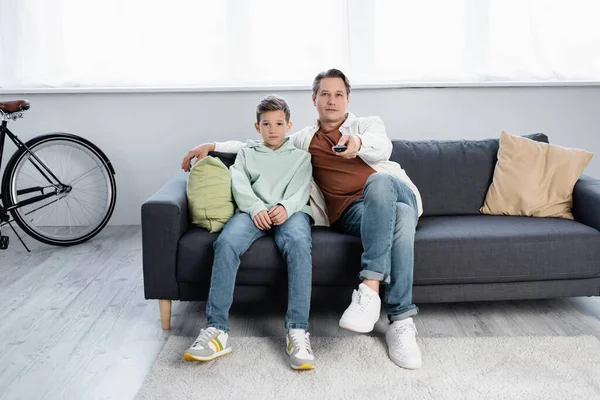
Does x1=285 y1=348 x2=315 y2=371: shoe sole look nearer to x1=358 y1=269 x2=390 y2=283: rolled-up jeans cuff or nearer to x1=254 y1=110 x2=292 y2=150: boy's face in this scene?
x1=358 y1=269 x2=390 y2=283: rolled-up jeans cuff

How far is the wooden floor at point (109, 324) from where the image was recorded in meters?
2.33

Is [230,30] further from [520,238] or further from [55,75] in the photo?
[520,238]

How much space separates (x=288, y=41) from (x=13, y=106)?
1.61m

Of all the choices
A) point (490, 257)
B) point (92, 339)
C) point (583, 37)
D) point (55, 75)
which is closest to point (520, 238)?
point (490, 257)

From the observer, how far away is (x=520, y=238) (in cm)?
266

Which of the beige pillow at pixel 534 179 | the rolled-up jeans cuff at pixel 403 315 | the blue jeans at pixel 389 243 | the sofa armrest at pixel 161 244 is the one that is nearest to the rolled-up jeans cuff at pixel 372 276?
the blue jeans at pixel 389 243

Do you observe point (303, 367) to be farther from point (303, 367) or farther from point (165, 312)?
point (165, 312)

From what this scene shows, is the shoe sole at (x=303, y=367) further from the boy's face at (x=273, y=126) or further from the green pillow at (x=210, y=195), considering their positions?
the boy's face at (x=273, y=126)

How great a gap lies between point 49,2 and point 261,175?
2.08 metres

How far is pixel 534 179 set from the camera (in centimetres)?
302

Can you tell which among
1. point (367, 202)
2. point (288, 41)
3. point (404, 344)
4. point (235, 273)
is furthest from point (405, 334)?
point (288, 41)

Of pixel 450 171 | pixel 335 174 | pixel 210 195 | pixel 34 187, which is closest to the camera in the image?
pixel 210 195

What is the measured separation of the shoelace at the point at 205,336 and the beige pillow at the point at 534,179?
1.39 metres

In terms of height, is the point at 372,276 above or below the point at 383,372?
above
